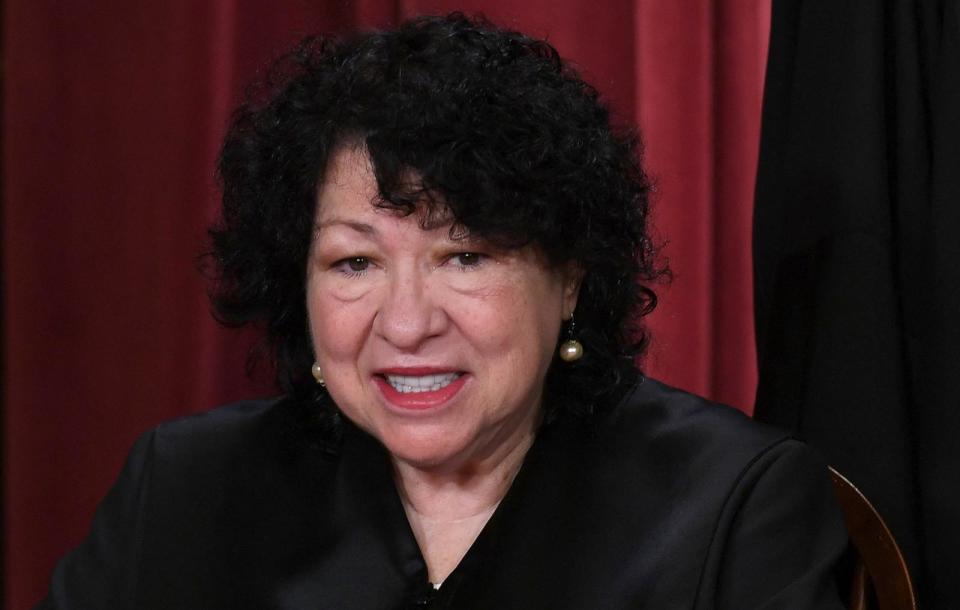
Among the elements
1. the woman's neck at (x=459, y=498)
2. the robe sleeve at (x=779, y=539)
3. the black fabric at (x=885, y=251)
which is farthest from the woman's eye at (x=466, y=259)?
the black fabric at (x=885, y=251)

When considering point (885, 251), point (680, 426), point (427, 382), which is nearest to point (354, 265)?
point (427, 382)

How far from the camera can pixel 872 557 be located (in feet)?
4.82

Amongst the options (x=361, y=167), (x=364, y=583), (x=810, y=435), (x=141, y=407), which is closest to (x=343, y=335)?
(x=361, y=167)

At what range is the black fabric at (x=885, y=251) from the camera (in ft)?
5.05

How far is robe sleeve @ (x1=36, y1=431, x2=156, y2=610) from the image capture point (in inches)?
62.2

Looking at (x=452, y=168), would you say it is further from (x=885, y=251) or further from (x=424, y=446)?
(x=885, y=251)

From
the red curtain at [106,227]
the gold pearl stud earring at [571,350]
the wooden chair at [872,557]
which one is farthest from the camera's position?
the red curtain at [106,227]

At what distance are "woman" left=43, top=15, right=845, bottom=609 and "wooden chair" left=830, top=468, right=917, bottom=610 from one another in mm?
80

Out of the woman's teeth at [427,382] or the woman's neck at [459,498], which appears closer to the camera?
the woman's teeth at [427,382]

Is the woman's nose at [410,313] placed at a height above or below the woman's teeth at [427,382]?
above

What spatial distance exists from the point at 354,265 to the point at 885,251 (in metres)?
0.69

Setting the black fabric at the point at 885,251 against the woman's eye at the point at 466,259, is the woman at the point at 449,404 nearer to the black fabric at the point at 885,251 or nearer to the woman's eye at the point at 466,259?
the woman's eye at the point at 466,259

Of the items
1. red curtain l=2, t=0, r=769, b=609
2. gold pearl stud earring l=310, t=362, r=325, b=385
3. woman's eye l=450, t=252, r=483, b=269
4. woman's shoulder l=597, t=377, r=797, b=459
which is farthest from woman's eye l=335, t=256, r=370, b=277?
red curtain l=2, t=0, r=769, b=609

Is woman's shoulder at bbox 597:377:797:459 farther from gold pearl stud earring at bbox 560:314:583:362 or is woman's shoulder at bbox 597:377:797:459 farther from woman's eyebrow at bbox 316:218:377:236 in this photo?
woman's eyebrow at bbox 316:218:377:236
